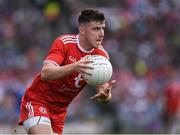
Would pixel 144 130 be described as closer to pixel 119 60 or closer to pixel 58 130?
pixel 119 60

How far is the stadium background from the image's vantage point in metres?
16.8

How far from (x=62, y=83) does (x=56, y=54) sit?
421 mm

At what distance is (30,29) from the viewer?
770 inches

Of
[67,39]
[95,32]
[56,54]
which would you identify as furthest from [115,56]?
[56,54]

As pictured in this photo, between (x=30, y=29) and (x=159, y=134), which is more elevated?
Result: (x=30, y=29)

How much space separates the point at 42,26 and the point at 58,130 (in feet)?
35.9

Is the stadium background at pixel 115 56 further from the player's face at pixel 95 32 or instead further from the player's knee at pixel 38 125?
the player's face at pixel 95 32

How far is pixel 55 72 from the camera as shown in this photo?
26.0ft

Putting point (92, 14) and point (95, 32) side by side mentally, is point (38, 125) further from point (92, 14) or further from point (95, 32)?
point (92, 14)

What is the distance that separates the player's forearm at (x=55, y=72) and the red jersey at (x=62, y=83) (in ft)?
0.82

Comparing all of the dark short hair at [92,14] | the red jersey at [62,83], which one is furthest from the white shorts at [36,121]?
the dark short hair at [92,14]

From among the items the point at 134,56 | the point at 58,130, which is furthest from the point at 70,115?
the point at 58,130

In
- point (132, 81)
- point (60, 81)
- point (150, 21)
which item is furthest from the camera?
point (150, 21)

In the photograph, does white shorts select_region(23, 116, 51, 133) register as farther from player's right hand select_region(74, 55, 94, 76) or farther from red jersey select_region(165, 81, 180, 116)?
red jersey select_region(165, 81, 180, 116)
